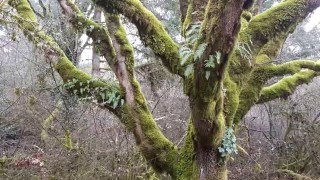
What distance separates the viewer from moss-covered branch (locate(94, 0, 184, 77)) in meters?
4.81

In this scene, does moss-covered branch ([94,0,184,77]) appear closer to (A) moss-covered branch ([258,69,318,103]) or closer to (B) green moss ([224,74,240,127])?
(B) green moss ([224,74,240,127])

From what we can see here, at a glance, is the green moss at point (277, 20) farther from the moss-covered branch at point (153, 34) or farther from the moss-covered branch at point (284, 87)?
the moss-covered branch at point (284, 87)

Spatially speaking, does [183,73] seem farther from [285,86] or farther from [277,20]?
[285,86]

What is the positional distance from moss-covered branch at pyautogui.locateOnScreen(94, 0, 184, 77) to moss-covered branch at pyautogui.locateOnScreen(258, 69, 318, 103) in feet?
7.92

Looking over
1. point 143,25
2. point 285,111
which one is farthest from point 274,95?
point 285,111

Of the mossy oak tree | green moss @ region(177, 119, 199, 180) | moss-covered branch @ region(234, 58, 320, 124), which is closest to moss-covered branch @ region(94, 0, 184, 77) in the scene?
the mossy oak tree

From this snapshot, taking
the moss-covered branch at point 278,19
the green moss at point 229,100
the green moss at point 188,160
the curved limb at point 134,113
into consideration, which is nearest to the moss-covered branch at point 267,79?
the green moss at point 229,100

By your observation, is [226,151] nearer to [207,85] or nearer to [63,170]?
[207,85]

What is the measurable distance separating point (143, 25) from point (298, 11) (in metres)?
2.14

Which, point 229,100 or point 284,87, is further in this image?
point 284,87

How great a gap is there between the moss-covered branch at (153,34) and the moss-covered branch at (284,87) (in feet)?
7.92

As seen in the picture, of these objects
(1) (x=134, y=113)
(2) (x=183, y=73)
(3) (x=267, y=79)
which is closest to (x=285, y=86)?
(3) (x=267, y=79)

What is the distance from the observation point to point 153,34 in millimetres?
4961

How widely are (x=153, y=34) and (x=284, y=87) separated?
3.04 metres
